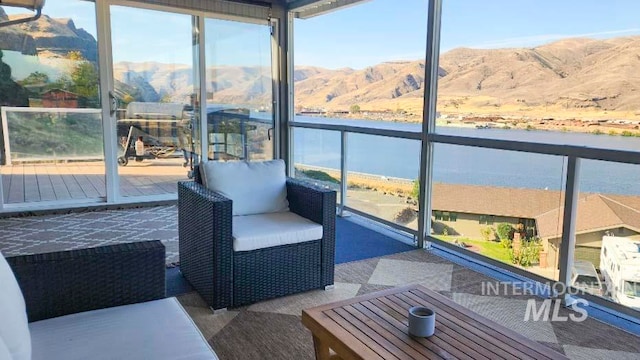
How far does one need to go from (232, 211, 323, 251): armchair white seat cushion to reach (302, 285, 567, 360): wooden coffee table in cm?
84

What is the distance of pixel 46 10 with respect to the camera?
4.47m

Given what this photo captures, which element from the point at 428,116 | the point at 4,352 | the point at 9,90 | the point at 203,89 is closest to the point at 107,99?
the point at 9,90

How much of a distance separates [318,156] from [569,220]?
3.03 meters

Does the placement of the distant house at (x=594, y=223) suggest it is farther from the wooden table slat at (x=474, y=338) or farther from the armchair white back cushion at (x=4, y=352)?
the armchair white back cushion at (x=4, y=352)

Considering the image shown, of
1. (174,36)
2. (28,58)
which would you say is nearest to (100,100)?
(28,58)

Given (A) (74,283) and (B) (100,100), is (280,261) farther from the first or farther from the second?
(B) (100,100)

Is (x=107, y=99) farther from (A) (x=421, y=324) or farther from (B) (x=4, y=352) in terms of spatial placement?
(A) (x=421, y=324)

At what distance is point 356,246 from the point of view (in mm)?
3773

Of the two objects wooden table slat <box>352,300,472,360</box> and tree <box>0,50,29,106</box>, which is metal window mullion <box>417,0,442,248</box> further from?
tree <box>0,50,29,106</box>

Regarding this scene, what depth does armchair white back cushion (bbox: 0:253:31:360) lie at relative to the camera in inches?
44.0

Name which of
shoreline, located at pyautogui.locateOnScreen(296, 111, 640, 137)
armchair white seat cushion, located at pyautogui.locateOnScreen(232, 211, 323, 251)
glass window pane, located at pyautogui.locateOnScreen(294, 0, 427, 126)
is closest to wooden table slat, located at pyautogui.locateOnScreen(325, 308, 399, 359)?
armchair white seat cushion, located at pyautogui.locateOnScreen(232, 211, 323, 251)

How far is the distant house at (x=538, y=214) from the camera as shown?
2.53 metres

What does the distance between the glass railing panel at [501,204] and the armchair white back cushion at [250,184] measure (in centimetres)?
135

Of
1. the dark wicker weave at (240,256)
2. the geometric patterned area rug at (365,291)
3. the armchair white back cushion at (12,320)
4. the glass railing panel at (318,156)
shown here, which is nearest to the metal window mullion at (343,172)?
the glass railing panel at (318,156)
